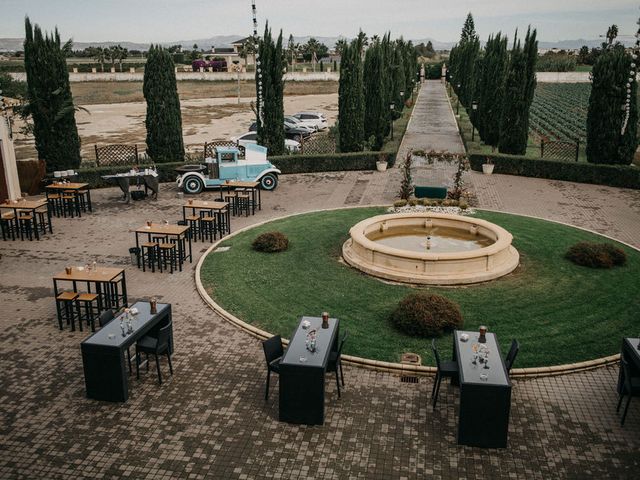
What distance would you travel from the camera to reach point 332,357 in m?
9.61

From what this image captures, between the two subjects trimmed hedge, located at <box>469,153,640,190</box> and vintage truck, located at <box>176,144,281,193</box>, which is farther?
trimmed hedge, located at <box>469,153,640,190</box>

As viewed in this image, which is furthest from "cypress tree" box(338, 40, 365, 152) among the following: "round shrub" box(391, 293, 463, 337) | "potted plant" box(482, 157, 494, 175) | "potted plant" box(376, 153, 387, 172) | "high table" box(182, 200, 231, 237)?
"round shrub" box(391, 293, 463, 337)

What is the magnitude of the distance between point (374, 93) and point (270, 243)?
19.6 metres

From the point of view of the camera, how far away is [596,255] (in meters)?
14.9

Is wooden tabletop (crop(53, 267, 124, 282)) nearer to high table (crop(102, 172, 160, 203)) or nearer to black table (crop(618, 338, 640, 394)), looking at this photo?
black table (crop(618, 338, 640, 394))

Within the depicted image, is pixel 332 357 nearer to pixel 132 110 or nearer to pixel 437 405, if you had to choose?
pixel 437 405

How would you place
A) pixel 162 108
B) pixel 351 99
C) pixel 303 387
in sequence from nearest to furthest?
pixel 303 387, pixel 162 108, pixel 351 99

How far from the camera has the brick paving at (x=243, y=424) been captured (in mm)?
7789

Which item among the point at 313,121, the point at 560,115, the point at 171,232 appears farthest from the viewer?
the point at 560,115

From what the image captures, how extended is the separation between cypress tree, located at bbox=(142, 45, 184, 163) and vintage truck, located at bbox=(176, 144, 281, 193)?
114 inches

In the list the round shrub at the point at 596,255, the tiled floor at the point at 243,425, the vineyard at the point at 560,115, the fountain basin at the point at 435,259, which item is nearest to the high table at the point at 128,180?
the fountain basin at the point at 435,259

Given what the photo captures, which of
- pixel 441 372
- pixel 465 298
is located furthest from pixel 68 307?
pixel 465 298

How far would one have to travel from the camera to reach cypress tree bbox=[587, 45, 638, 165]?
24734mm

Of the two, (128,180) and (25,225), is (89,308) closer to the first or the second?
(25,225)
